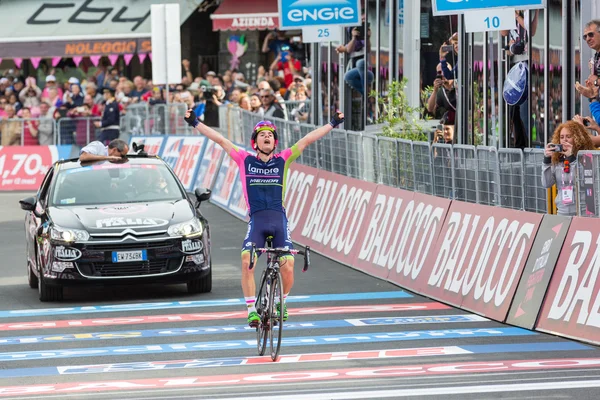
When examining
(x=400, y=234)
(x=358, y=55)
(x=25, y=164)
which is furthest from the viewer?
(x=25, y=164)

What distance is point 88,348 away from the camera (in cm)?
1277

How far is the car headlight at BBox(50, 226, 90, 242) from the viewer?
15.7 metres

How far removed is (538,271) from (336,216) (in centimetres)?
666

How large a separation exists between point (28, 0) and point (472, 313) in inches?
1428

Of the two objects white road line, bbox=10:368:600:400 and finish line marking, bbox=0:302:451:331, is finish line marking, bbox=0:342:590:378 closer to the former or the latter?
white road line, bbox=10:368:600:400

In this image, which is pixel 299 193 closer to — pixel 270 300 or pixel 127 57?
pixel 270 300

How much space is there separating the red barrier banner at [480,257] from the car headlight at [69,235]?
3557 mm

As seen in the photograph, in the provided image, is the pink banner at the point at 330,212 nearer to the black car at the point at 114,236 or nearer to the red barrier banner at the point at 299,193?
the red barrier banner at the point at 299,193

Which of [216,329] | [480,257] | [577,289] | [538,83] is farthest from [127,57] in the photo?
[577,289]

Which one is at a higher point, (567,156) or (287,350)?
(567,156)

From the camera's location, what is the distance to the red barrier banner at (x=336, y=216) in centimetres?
1862

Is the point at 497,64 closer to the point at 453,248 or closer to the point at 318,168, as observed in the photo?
the point at 318,168

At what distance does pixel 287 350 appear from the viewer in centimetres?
1235

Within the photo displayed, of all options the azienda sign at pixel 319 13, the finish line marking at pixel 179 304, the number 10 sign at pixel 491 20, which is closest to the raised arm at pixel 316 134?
the finish line marking at pixel 179 304
